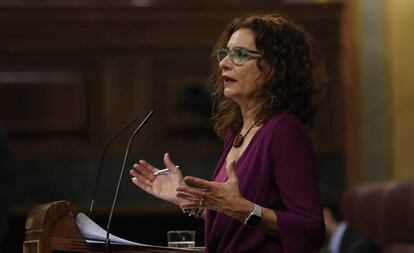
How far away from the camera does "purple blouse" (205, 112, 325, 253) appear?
7.54 feet

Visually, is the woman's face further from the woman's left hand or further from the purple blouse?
the woman's left hand

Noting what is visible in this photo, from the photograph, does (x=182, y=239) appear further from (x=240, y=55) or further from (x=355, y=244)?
(x=355, y=244)

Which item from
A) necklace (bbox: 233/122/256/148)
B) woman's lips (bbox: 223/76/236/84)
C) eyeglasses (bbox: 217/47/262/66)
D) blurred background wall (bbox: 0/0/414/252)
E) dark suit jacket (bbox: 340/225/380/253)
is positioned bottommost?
dark suit jacket (bbox: 340/225/380/253)

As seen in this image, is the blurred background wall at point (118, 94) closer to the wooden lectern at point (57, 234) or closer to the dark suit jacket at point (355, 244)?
the dark suit jacket at point (355, 244)

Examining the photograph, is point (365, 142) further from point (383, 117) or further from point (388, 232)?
point (388, 232)

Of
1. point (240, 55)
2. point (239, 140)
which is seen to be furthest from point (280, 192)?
point (240, 55)

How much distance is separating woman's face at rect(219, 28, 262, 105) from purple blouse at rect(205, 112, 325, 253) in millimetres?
112

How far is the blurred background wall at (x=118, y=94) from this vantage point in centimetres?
593

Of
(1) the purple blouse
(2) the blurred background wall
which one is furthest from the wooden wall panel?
(1) the purple blouse

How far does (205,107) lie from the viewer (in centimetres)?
612

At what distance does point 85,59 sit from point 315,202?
12.9ft

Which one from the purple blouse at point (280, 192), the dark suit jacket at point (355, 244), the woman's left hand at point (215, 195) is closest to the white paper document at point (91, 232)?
the woman's left hand at point (215, 195)

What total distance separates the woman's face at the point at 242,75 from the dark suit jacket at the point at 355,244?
254 centimetres

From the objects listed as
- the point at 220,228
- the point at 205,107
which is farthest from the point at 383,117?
the point at 220,228
